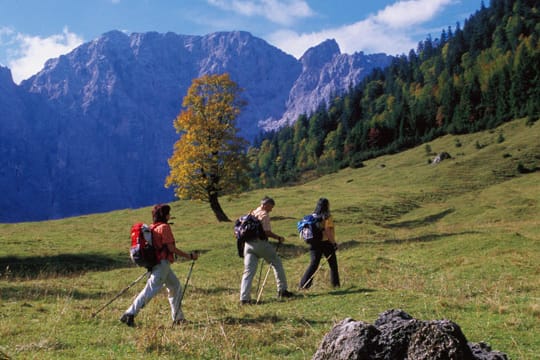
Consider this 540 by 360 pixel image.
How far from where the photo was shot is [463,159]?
3238 inches

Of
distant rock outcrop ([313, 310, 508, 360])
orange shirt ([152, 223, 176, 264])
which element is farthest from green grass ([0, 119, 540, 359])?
distant rock outcrop ([313, 310, 508, 360])

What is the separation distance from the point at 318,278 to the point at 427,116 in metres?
139

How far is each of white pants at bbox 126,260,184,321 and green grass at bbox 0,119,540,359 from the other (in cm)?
A: 48

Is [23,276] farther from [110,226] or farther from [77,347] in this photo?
[110,226]

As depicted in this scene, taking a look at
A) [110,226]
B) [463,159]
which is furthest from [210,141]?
[463,159]

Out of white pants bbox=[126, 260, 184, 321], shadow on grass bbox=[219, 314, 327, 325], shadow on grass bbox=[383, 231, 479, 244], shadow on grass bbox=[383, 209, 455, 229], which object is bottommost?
shadow on grass bbox=[383, 209, 455, 229]

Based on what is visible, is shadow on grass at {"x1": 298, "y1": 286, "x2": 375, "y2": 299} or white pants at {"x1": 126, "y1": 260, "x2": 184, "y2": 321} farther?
shadow on grass at {"x1": 298, "y1": 286, "x2": 375, "y2": 299}

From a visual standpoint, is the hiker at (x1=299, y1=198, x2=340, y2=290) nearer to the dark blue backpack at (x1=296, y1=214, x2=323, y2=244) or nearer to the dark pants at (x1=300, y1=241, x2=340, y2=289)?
the dark pants at (x1=300, y1=241, x2=340, y2=289)

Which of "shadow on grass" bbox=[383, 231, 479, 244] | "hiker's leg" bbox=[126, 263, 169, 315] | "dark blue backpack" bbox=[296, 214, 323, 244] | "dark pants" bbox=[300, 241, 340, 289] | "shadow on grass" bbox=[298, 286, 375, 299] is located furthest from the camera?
"shadow on grass" bbox=[383, 231, 479, 244]

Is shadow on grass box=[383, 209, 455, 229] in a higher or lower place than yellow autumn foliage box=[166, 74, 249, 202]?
lower

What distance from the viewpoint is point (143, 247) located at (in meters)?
11.5

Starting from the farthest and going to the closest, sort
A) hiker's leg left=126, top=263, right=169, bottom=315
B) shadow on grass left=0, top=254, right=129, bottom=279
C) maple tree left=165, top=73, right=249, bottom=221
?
maple tree left=165, top=73, right=249, bottom=221
shadow on grass left=0, top=254, right=129, bottom=279
hiker's leg left=126, top=263, right=169, bottom=315

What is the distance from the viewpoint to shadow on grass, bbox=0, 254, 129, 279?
2648cm

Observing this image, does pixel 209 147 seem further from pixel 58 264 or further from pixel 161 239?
pixel 161 239
